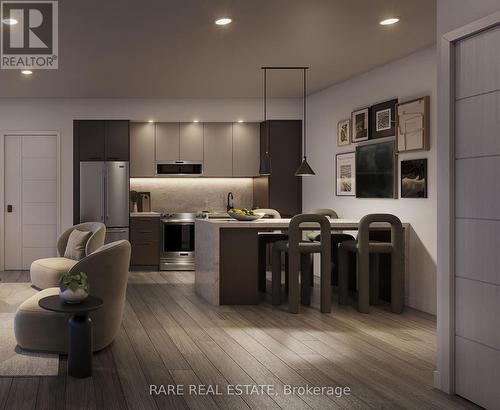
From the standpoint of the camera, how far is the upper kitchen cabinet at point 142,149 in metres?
8.47

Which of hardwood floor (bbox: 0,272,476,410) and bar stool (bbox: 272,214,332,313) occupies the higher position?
bar stool (bbox: 272,214,332,313)

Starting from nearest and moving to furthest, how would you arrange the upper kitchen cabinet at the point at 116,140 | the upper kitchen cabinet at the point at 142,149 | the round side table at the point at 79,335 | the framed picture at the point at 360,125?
the round side table at the point at 79,335, the framed picture at the point at 360,125, the upper kitchen cabinet at the point at 116,140, the upper kitchen cabinet at the point at 142,149

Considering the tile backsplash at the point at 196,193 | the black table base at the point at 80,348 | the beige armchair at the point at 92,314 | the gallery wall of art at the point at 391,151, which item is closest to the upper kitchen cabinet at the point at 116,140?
the tile backsplash at the point at 196,193

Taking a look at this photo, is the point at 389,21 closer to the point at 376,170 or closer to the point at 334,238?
the point at 376,170

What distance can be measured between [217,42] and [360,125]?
230cm

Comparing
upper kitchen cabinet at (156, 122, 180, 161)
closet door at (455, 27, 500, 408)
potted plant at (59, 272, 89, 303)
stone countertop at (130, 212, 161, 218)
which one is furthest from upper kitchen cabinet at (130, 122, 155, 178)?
closet door at (455, 27, 500, 408)

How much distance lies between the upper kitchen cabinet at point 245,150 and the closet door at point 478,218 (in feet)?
18.4

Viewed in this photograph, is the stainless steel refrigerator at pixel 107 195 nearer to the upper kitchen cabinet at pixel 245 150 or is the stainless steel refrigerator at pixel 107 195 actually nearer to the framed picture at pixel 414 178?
the upper kitchen cabinet at pixel 245 150

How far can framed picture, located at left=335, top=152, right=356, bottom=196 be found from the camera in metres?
6.94

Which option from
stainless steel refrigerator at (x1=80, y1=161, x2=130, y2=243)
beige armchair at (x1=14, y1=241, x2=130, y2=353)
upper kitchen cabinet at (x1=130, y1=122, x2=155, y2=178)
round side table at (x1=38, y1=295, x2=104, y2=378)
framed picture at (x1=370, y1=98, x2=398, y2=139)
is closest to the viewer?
round side table at (x1=38, y1=295, x2=104, y2=378)

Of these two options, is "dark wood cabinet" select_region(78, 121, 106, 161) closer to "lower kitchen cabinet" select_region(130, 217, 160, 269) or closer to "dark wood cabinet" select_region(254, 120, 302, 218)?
"lower kitchen cabinet" select_region(130, 217, 160, 269)

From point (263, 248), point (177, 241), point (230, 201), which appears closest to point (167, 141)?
point (230, 201)

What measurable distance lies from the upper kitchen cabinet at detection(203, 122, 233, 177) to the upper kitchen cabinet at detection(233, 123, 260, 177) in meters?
0.10

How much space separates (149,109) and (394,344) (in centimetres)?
566
